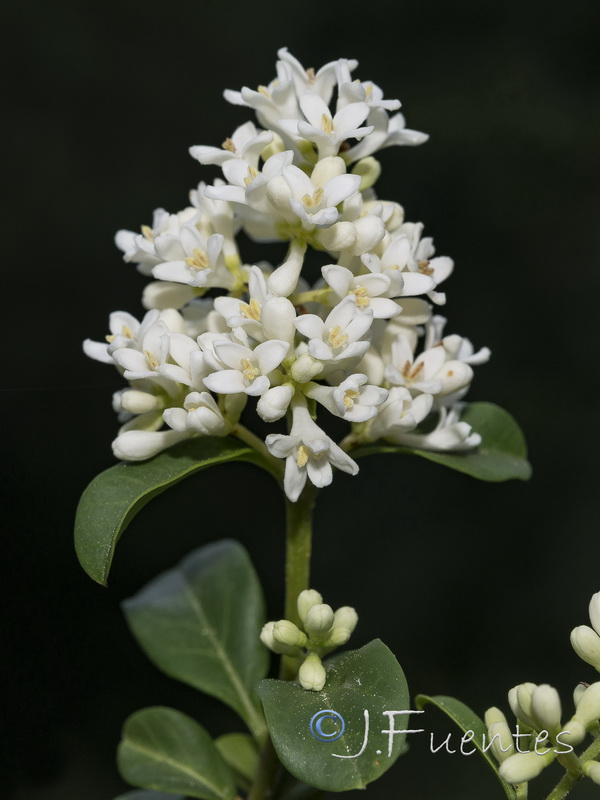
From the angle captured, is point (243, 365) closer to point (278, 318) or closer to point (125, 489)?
point (278, 318)

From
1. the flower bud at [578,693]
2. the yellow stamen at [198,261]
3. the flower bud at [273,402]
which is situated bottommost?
the flower bud at [578,693]

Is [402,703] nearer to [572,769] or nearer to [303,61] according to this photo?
[572,769]

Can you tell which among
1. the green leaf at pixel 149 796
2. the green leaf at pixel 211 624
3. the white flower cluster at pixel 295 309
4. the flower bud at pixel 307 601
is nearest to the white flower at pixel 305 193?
the white flower cluster at pixel 295 309

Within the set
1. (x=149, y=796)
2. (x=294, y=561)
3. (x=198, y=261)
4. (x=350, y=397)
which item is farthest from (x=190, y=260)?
(x=149, y=796)

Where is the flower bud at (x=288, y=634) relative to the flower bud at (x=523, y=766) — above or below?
above

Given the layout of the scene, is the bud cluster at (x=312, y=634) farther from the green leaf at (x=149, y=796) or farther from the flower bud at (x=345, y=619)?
the green leaf at (x=149, y=796)

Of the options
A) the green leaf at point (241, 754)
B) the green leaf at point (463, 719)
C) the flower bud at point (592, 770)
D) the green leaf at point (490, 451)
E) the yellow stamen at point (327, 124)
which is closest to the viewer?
the flower bud at point (592, 770)

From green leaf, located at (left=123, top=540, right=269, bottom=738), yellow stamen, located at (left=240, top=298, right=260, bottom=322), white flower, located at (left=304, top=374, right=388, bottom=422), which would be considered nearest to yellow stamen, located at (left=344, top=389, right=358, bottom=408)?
white flower, located at (left=304, top=374, right=388, bottom=422)

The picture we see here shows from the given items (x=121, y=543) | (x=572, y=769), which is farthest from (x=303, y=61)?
(x=572, y=769)
